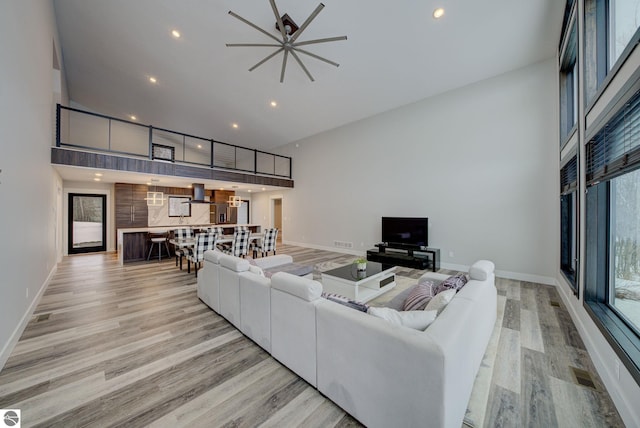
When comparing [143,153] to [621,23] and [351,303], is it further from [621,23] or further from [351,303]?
[621,23]

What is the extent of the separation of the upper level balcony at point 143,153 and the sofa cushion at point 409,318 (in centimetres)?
617

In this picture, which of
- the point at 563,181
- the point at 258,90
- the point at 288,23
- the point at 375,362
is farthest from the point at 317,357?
the point at 258,90

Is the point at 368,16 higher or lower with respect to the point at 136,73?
lower

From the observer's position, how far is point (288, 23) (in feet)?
12.1

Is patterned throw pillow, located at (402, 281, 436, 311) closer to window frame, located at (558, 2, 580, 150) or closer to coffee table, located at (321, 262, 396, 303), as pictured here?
coffee table, located at (321, 262, 396, 303)

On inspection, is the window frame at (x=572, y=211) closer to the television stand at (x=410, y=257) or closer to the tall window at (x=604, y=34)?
the tall window at (x=604, y=34)

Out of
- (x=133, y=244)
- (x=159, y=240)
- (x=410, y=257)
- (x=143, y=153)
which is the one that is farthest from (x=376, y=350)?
(x=143, y=153)

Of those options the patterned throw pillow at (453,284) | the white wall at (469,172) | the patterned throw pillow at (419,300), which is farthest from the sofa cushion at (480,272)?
the white wall at (469,172)

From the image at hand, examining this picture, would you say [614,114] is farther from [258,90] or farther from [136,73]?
[136,73]

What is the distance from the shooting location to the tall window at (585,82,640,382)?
1.71m

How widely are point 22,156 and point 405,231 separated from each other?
Result: 21.3 feet

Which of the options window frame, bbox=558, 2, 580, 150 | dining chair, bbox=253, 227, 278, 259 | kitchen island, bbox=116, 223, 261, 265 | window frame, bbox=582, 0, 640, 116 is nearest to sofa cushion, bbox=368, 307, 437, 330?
window frame, bbox=582, 0, 640, 116

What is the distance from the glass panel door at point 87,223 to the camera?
7.67m

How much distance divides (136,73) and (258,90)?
9.75 ft
